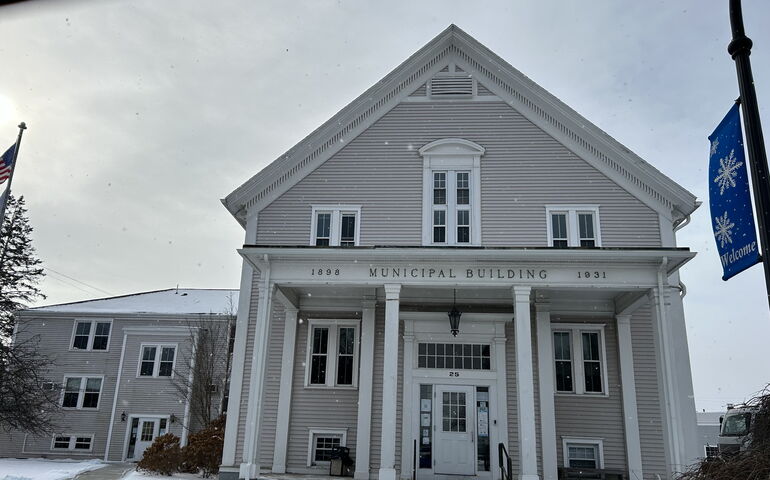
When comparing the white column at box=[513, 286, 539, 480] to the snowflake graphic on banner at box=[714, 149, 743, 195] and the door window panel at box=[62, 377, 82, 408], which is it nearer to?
the snowflake graphic on banner at box=[714, 149, 743, 195]

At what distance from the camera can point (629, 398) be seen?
14.7 metres

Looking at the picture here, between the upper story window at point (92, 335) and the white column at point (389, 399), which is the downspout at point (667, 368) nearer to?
the white column at point (389, 399)

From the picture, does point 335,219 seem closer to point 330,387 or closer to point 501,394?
point 330,387

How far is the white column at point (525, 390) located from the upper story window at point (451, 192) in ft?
9.58

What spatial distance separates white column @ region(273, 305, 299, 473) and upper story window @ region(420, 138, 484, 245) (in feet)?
12.9

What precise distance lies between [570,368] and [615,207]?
412 centimetres

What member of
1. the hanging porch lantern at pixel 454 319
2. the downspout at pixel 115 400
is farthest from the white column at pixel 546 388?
the downspout at pixel 115 400

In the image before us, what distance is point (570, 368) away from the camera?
15320 mm

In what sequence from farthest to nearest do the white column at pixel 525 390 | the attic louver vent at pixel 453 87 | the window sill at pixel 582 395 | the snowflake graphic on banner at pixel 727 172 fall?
the attic louver vent at pixel 453 87, the window sill at pixel 582 395, the white column at pixel 525 390, the snowflake graphic on banner at pixel 727 172

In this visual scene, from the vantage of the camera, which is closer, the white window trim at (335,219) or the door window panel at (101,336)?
the white window trim at (335,219)

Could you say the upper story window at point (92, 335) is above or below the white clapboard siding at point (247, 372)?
above

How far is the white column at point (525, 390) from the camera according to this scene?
12.1 meters

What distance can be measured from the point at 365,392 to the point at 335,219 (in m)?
4.42

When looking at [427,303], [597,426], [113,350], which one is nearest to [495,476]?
[597,426]
